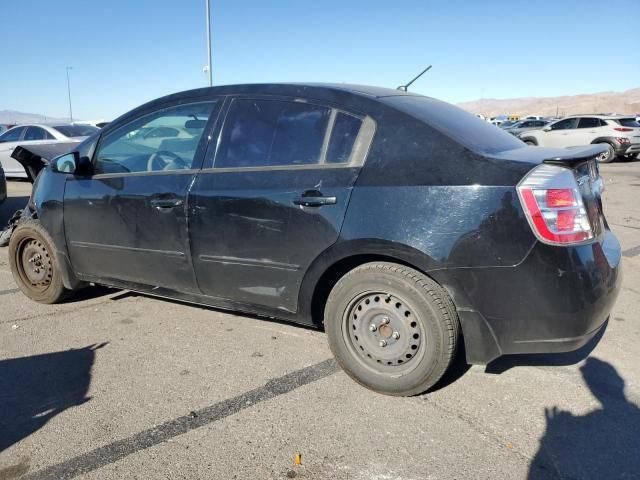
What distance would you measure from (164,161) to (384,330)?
1.90 metres

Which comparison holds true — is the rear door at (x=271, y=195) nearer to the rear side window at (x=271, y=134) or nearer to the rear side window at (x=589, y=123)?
the rear side window at (x=271, y=134)

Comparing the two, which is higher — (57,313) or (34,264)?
(34,264)

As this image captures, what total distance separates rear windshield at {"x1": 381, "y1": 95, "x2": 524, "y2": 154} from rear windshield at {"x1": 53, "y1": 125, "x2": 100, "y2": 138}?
10017mm

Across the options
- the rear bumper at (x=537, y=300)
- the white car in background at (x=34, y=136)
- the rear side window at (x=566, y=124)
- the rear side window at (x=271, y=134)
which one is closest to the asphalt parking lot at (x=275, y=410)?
the rear bumper at (x=537, y=300)

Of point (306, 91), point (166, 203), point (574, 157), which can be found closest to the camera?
point (574, 157)

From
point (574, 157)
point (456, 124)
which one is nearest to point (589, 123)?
point (456, 124)

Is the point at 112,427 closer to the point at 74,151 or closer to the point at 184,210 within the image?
the point at 184,210

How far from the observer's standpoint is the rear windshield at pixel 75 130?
37.4 feet

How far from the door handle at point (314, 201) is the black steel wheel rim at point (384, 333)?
545 millimetres

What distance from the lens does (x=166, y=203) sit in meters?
3.35

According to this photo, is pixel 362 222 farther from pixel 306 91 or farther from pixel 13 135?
pixel 13 135

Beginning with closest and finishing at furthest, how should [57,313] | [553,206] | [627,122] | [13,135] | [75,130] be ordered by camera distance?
[553,206] → [57,313] → [75,130] → [13,135] → [627,122]

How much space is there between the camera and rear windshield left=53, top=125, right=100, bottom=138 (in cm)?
1141

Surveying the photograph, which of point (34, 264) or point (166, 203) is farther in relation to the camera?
point (34, 264)
